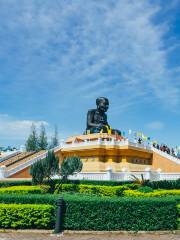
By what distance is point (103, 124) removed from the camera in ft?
142

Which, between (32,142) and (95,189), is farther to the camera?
(32,142)

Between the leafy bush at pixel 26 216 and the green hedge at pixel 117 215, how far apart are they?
60 cm

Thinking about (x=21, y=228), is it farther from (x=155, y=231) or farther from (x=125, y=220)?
(x=155, y=231)

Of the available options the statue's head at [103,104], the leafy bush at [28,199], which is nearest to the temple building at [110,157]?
the statue's head at [103,104]

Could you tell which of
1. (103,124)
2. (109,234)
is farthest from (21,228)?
(103,124)

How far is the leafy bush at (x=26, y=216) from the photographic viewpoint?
1042 centimetres

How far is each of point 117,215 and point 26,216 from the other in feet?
9.39

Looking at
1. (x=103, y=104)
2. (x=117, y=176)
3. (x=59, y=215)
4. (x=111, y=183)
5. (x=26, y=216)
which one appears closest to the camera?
(x=59, y=215)

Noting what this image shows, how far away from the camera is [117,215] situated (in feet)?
34.3

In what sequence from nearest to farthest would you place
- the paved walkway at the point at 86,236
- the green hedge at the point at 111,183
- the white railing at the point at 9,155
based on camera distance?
the paved walkway at the point at 86,236 → the green hedge at the point at 111,183 → the white railing at the point at 9,155

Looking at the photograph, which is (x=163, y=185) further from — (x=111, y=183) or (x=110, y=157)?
(x=110, y=157)

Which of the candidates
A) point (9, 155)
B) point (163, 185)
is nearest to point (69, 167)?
point (163, 185)

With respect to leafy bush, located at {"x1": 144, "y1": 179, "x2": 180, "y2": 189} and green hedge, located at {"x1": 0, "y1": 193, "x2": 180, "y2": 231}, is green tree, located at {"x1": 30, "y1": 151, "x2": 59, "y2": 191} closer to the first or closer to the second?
leafy bush, located at {"x1": 144, "y1": 179, "x2": 180, "y2": 189}

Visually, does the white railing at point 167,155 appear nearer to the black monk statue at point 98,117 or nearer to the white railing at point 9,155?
the black monk statue at point 98,117
